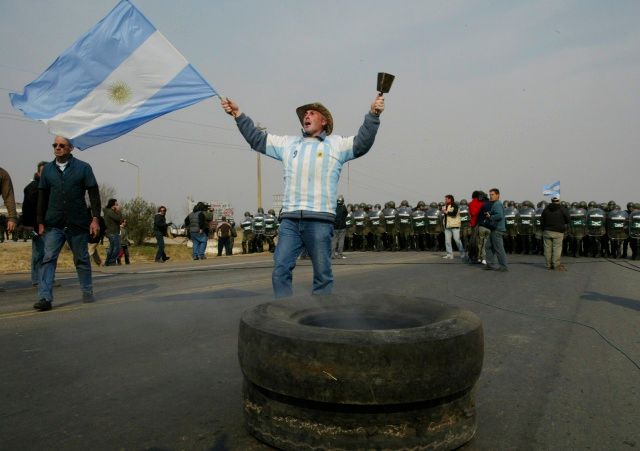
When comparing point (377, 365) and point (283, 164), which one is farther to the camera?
point (283, 164)

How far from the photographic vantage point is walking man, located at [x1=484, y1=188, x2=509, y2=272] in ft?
37.9

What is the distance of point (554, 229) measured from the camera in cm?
1180

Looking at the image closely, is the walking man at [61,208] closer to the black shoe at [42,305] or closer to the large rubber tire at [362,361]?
the black shoe at [42,305]

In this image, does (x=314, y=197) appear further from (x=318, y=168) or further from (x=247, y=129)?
(x=247, y=129)

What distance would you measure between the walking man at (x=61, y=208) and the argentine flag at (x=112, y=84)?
47cm

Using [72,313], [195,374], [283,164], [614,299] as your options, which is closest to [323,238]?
[283,164]

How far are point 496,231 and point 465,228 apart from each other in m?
9.18

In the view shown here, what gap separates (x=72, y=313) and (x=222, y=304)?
168 centimetres

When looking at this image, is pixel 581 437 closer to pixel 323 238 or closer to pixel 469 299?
pixel 323 238

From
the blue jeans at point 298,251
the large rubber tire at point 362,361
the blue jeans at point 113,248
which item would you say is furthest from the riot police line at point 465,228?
the large rubber tire at point 362,361

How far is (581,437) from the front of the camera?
237cm

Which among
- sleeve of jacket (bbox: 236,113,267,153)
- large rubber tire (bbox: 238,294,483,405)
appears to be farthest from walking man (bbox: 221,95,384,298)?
large rubber tire (bbox: 238,294,483,405)

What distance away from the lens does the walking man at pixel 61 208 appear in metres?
5.88

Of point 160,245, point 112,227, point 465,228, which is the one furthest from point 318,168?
point 465,228
